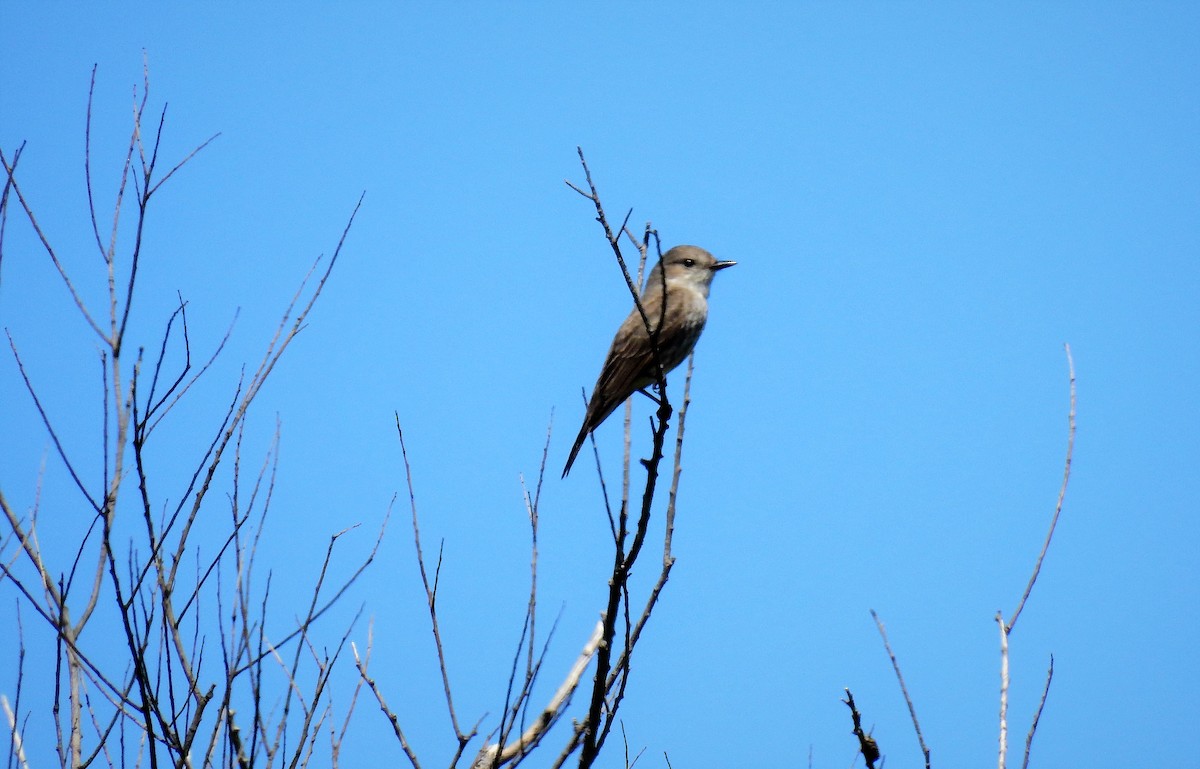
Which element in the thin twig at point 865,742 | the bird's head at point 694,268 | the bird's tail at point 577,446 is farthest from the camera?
the bird's head at point 694,268

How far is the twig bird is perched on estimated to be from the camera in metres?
7.77

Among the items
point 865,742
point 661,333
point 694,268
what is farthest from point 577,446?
point 865,742

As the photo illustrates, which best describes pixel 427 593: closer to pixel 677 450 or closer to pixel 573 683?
pixel 573 683

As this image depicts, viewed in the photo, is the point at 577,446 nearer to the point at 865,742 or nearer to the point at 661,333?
the point at 661,333

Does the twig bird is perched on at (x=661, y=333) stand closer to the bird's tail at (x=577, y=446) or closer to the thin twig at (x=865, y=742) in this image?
the bird's tail at (x=577, y=446)

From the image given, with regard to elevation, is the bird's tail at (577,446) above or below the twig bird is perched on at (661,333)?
below

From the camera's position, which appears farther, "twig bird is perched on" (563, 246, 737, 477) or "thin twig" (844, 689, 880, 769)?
"twig bird is perched on" (563, 246, 737, 477)

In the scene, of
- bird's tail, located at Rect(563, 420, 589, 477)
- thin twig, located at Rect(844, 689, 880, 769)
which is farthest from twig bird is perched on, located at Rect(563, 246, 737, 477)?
thin twig, located at Rect(844, 689, 880, 769)

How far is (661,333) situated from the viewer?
312 inches

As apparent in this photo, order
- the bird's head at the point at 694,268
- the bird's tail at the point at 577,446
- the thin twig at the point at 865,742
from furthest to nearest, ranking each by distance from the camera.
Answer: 1. the bird's head at the point at 694,268
2. the bird's tail at the point at 577,446
3. the thin twig at the point at 865,742

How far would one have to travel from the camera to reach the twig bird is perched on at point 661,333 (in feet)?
25.5

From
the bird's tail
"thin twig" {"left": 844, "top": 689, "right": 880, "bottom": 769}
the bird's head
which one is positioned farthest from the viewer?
the bird's head

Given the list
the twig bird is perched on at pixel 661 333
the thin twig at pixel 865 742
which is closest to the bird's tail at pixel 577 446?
the twig bird is perched on at pixel 661 333

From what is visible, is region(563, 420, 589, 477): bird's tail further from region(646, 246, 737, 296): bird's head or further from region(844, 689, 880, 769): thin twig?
region(844, 689, 880, 769): thin twig
